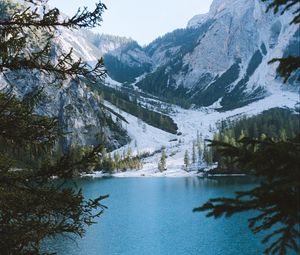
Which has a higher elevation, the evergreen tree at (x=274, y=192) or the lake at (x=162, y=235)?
the evergreen tree at (x=274, y=192)

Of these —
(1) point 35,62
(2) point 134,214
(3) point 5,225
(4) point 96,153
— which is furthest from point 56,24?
(2) point 134,214

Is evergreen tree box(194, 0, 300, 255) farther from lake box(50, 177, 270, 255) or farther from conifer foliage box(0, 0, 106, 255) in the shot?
lake box(50, 177, 270, 255)

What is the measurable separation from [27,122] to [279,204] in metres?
8.29

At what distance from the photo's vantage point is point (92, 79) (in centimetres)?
1241

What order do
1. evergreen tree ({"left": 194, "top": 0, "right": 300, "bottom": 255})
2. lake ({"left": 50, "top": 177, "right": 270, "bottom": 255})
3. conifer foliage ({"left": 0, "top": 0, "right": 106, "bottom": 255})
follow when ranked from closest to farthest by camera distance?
evergreen tree ({"left": 194, "top": 0, "right": 300, "bottom": 255}) → conifer foliage ({"left": 0, "top": 0, "right": 106, "bottom": 255}) → lake ({"left": 50, "top": 177, "right": 270, "bottom": 255})

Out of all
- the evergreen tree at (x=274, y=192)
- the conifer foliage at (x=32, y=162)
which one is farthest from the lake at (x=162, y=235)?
the evergreen tree at (x=274, y=192)

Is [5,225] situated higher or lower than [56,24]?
lower

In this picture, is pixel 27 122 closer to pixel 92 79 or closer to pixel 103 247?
pixel 92 79

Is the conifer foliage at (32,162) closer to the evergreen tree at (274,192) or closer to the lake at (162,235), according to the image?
the evergreen tree at (274,192)

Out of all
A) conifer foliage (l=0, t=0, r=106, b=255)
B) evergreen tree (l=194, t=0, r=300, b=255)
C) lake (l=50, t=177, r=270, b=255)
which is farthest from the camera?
lake (l=50, t=177, r=270, b=255)

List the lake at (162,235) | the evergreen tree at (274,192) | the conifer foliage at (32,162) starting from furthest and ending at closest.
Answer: the lake at (162,235), the conifer foliage at (32,162), the evergreen tree at (274,192)

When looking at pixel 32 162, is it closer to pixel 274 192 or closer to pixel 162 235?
pixel 274 192

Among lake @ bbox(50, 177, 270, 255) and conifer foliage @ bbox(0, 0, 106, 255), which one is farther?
lake @ bbox(50, 177, 270, 255)

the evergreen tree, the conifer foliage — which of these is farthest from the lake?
the evergreen tree
